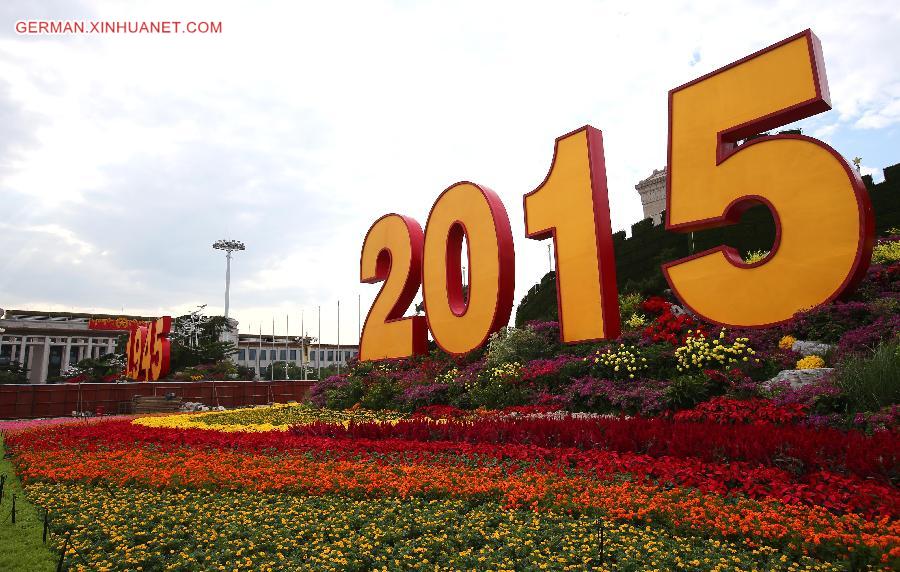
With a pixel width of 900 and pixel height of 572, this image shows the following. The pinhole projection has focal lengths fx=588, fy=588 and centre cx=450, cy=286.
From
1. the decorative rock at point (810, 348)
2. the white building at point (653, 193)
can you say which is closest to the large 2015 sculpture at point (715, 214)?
the decorative rock at point (810, 348)

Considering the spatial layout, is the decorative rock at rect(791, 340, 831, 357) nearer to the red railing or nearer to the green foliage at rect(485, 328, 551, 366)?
the green foliage at rect(485, 328, 551, 366)

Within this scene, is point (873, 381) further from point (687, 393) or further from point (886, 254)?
point (886, 254)

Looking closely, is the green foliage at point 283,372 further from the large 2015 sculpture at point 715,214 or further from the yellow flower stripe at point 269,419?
the large 2015 sculpture at point 715,214

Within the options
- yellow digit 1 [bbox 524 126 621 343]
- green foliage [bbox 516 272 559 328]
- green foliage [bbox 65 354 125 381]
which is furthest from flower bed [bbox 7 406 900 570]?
green foliage [bbox 65 354 125 381]

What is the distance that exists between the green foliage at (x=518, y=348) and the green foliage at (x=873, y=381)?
6860 millimetres

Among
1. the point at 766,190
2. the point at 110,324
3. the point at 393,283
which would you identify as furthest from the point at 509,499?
the point at 110,324

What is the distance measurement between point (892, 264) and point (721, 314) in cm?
365

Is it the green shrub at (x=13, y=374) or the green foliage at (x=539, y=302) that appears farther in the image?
the green shrub at (x=13, y=374)

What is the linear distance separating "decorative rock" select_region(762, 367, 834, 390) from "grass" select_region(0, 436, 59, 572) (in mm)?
8846

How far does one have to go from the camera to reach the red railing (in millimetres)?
21172

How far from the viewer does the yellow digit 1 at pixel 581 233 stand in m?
12.6

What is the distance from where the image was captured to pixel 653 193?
125ft

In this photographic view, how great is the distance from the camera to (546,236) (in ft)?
47.5

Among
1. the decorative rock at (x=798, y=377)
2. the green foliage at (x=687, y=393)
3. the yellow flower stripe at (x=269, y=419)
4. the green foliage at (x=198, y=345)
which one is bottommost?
the yellow flower stripe at (x=269, y=419)
